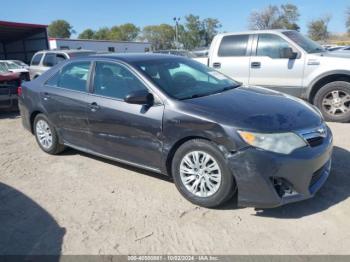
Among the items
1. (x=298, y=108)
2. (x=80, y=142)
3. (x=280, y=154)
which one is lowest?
(x=80, y=142)

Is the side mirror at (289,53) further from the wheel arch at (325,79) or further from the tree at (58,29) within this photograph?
the tree at (58,29)

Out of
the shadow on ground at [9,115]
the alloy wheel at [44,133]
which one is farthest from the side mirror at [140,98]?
the shadow on ground at [9,115]

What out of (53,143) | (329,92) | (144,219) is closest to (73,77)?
(53,143)

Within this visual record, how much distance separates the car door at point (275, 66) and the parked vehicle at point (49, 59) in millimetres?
6523

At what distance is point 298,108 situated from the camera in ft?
13.1

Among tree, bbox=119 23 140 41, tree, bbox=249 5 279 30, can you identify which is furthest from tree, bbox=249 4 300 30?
tree, bbox=119 23 140 41

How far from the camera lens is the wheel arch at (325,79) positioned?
→ 6.93 m

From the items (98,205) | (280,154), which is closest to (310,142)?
(280,154)

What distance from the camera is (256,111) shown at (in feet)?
12.2

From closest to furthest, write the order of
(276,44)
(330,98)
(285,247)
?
1. (285,247)
2. (330,98)
3. (276,44)

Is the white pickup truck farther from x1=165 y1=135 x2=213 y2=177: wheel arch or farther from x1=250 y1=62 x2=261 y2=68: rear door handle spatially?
x1=165 y1=135 x2=213 y2=177: wheel arch

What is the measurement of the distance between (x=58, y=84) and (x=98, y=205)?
7.43ft

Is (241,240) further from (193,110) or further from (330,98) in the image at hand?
(330,98)

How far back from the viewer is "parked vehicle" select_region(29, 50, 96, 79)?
12.5 m
